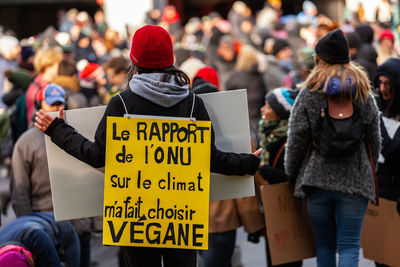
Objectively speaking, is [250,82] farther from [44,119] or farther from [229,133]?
[44,119]

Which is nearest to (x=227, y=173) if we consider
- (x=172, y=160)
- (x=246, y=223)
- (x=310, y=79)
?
(x=172, y=160)

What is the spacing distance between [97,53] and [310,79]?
36.2ft

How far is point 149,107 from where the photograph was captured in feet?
11.6

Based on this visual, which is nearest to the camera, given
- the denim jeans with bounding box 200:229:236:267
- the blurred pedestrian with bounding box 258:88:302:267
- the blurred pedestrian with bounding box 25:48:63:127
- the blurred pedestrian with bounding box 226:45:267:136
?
the blurred pedestrian with bounding box 258:88:302:267

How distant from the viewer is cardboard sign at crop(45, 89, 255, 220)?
3793mm

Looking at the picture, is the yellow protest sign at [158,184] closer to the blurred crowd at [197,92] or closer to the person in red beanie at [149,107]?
the person in red beanie at [149,107]

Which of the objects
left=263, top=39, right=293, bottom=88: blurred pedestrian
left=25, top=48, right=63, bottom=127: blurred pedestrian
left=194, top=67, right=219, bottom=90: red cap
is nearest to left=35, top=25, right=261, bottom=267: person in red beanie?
left=194, top=67, right=219, bottom=90: red cap

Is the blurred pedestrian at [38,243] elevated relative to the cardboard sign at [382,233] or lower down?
elevated

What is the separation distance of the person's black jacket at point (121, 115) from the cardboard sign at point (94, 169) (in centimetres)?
13

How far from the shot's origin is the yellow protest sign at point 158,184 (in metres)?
3.54

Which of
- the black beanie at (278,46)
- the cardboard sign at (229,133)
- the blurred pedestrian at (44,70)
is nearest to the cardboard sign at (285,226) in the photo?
the cardboard sign at (229,133)

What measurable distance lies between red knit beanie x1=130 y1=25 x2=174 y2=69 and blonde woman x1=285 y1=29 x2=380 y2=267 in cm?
123

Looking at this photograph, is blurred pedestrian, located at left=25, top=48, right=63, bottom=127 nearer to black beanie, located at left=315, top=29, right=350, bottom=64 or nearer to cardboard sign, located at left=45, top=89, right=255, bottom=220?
cardboard sign, located at left=45, top=89, right=255, bottom=220

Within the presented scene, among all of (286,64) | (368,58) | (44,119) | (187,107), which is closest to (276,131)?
(187,107)
